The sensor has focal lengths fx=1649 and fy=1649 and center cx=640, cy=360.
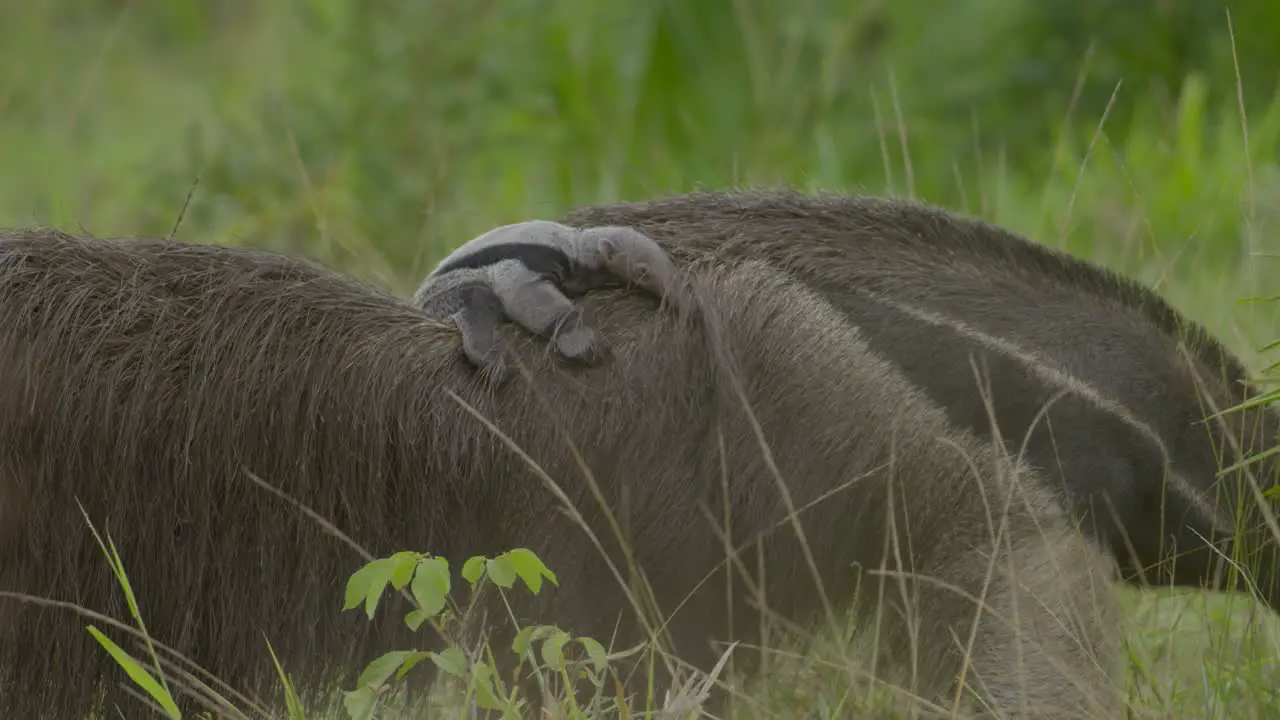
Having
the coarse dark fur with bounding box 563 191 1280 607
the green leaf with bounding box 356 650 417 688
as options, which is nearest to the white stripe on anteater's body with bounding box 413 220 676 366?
the coarse dark fur with bounding box 563 191 1280 607

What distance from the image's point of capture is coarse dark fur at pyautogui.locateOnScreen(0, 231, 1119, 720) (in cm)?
349

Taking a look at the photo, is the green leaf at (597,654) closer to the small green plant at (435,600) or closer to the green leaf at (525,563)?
the small green plant at (435,600)

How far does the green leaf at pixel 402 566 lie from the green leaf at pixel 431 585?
3 cm

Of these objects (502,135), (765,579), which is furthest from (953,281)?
(502,135)

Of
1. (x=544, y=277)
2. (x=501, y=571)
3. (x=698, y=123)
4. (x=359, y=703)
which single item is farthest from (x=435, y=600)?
(x=698, y=123)

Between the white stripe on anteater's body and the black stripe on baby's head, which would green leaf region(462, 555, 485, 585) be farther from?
the black stripe on baby's head

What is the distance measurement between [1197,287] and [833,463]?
393 centimetres

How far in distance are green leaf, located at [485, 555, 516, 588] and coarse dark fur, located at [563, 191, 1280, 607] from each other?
1.11 m

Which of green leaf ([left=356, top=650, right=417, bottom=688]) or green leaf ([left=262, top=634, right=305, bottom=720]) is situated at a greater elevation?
green leaf ([left=356, top=650, right=417, bottom=688])

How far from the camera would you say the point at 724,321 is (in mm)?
3875

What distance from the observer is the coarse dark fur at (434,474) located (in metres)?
3.49

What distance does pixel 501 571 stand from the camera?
3137 millimetres

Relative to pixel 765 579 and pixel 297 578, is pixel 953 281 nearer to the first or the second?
pixel 765 579

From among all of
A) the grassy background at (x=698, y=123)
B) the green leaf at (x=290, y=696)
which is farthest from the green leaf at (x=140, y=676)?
the grassy background at (x=698, y=123)
